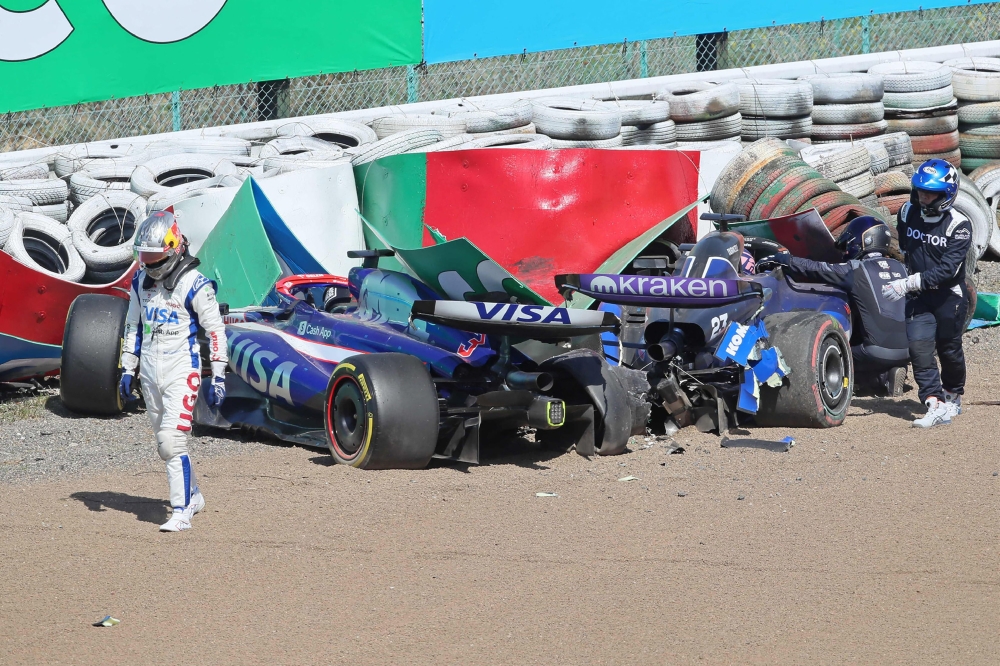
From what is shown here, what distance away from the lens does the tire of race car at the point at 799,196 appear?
1105 cm

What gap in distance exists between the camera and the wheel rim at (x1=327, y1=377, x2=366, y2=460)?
6.96 metres

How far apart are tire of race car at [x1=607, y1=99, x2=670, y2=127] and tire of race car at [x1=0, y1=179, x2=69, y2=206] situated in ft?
19.7

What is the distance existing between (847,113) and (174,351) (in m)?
9.91

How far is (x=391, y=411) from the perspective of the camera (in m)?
6.68

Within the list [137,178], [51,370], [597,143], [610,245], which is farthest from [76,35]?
[610,245]

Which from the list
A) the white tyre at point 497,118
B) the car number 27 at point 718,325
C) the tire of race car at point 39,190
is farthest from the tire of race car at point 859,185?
the tire of race car at point 39,190

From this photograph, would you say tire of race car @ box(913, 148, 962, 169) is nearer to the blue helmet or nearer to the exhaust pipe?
the blue helmet

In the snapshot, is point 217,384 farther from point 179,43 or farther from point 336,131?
point 179,43

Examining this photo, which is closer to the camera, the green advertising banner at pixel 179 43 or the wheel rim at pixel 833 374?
the wheel rim at pixel 833 374

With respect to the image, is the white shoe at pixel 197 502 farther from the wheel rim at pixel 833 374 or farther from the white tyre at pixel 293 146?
the white tyre at pixel 293 146

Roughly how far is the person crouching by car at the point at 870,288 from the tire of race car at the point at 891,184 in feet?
12.6

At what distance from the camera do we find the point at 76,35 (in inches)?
519

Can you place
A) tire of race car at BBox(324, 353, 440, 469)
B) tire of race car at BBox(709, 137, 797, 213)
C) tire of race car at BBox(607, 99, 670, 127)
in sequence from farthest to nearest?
tire of race car at BBox(607, 99, 670, 127)
tire of race car at BBox(709, 137, 797, 213)
tire of race car at BBox(324, 353, 440, 469)

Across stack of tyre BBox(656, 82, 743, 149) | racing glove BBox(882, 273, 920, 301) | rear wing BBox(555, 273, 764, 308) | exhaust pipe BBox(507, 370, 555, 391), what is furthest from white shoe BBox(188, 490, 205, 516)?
stack of tyre BBox(656, 82, 743, 149)
